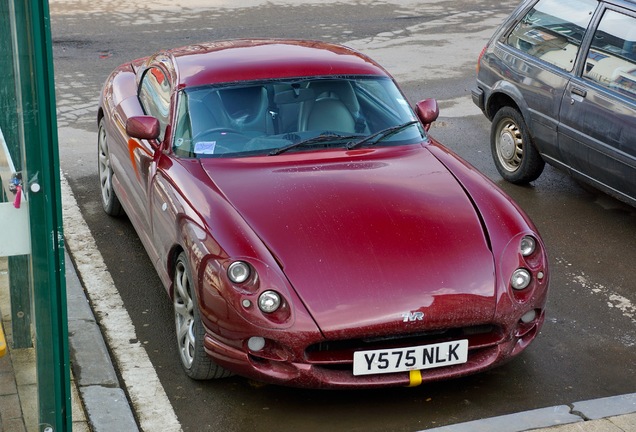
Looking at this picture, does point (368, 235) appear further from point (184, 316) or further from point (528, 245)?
point (184, 316)

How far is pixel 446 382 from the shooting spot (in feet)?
20.0

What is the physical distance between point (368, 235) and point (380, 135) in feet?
4.05

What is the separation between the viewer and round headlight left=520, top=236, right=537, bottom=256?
5.97m

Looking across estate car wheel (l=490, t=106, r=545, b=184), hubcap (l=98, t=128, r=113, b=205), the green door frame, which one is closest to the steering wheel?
hubcap (l=98, t=128, r=113, b=205)

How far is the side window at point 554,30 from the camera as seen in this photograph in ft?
28.2

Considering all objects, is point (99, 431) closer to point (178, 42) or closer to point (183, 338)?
point (183, 338)

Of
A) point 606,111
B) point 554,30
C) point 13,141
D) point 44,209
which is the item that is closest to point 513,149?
point 554,30

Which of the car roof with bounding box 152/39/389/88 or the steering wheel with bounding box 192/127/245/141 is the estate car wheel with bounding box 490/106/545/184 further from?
the steering wheel with bounding box 192/127/245/141

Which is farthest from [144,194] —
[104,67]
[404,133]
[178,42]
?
[178,42]

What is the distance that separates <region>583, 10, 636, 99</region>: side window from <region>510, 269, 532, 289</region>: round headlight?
8.59 ft

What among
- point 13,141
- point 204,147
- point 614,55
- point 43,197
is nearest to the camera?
point 43,197

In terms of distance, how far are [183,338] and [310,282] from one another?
1.01 metres

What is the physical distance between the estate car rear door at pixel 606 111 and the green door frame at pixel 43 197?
4.76 metres

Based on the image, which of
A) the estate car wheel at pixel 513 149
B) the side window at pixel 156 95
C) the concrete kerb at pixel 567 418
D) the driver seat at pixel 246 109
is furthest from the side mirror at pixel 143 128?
the estate car wheel at pixel 513 149
